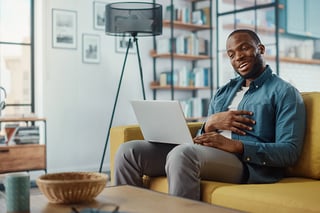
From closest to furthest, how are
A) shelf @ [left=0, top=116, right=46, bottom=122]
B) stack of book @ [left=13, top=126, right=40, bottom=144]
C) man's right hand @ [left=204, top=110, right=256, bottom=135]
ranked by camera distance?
man's right hand @ [left=204, top=110, right=256, bottom=135] → shelf @ [left=0, top=116, right=46, bottom=122] → stack of book @ [left=13, top=126, right=40, bottom=144]

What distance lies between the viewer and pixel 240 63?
2.63 metres

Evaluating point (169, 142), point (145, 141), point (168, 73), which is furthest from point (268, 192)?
point (168, 73)

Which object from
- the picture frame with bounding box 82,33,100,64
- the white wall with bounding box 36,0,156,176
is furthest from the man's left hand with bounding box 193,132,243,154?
the picture frame with bounding box 82,33,100,64

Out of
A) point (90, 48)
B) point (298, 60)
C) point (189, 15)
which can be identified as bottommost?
point (298, 60)

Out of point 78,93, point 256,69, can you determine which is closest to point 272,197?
point 256,69

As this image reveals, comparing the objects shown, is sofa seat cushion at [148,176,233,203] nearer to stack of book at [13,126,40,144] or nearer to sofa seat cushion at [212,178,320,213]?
sofa seat cushion at [212,178,320,213]

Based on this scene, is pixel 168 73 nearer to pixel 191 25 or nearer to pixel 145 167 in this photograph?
pixel 191 25

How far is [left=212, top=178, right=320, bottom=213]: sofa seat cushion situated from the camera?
190 cm

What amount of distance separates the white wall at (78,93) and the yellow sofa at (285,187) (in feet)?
8.68

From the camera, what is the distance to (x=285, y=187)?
2154 mm

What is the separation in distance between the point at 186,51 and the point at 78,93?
156cm

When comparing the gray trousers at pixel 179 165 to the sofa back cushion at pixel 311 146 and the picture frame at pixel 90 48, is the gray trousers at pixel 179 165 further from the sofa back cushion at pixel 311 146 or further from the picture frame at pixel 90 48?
the picture frame at pixel 90 48

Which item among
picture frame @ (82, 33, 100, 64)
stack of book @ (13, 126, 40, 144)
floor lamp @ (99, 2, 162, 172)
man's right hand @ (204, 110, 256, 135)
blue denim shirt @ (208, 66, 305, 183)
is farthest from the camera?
picture frame @ (82, 33, 100, 64)

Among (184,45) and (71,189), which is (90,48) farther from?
(71,189)
